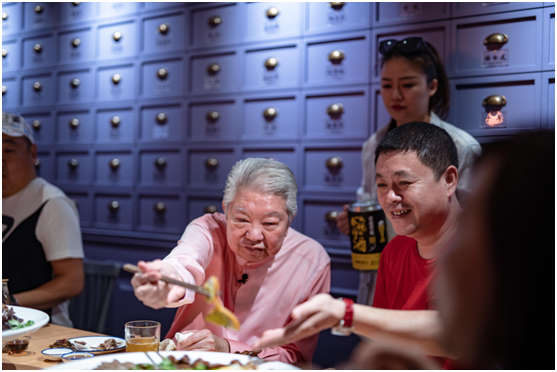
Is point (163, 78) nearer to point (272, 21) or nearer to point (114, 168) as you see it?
point (114, 168)

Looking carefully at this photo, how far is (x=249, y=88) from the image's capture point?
285cm

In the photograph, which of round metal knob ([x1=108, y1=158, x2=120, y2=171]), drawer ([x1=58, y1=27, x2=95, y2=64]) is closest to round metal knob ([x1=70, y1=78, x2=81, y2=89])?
drawer ([x1=58, y1=27, x2=95, y2=64])

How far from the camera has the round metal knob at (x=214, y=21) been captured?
2.96 m

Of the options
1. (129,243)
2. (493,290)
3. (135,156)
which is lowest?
(129,243)

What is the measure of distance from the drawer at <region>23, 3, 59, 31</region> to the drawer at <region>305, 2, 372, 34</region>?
2.10 metres

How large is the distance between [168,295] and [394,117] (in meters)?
1.26

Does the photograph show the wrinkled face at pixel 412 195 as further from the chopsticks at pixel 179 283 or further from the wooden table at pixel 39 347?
the wooden table at pixel 39 347

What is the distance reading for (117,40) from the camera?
11.0 ft

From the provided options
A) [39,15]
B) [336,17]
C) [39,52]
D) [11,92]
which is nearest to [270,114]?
[336,17]

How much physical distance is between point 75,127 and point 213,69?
4.07ft

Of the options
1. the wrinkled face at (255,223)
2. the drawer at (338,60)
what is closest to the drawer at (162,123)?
the drawer at (338,60)

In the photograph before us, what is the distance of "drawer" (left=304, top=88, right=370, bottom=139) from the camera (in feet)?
8.17

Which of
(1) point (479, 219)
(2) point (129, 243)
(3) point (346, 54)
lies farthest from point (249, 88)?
(1) point (479, 219)

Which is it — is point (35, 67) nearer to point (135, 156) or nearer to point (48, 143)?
point (48, 143)
